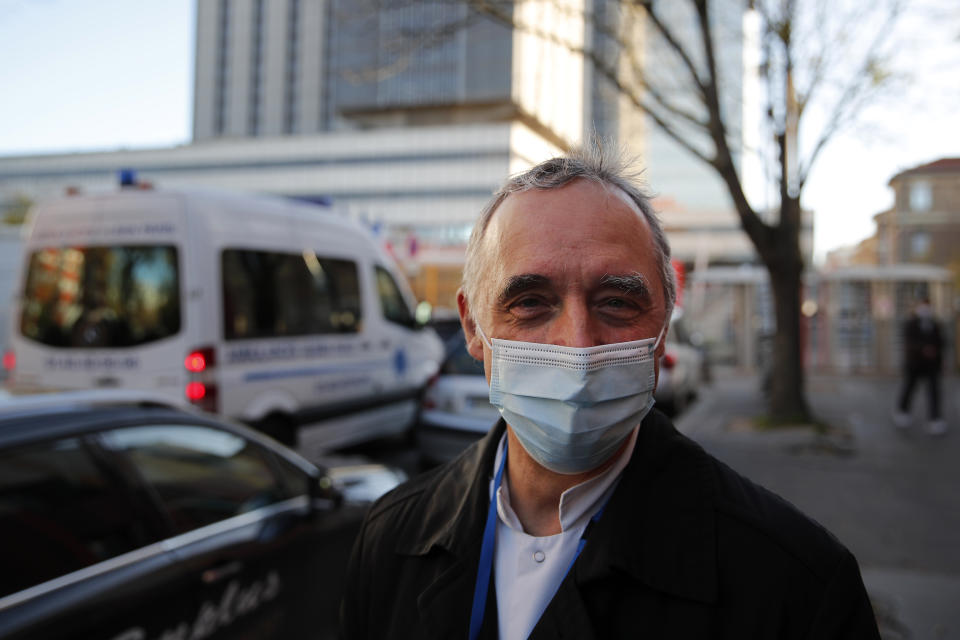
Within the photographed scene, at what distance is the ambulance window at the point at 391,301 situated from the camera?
823 centimetres

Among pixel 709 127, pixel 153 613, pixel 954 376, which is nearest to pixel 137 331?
pixel 153 613

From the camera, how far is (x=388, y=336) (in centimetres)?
827

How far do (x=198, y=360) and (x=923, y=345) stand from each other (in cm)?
907

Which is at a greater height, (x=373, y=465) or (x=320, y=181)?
(x=320, y=181)

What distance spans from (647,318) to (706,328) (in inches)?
842

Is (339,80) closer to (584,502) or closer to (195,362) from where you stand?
(195,362)

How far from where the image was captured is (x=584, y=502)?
141cm

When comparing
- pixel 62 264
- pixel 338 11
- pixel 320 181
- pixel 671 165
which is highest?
pixel 671 165

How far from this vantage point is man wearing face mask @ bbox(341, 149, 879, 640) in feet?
3.87

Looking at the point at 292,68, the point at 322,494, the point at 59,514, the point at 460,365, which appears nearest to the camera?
the point at 59,514

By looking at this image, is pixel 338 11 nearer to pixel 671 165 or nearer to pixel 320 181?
pixel 320 181

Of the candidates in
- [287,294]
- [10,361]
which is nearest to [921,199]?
[287,294]

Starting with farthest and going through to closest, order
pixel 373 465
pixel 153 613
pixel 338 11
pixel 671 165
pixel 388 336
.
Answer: pixel 671 165, pixel 338 11, pixel 388 336, pixel 373 465, pixel 153 613

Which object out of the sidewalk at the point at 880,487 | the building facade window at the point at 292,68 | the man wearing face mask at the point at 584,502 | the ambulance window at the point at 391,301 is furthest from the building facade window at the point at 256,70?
the man wearing face mask at the point at 584,502
